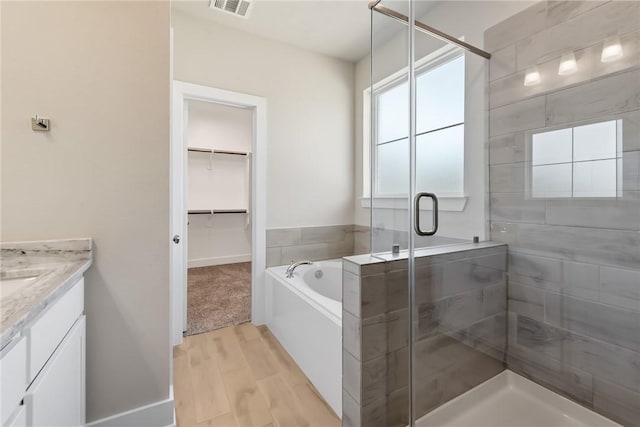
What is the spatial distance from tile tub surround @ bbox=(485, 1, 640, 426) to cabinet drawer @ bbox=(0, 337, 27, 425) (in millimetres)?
2127

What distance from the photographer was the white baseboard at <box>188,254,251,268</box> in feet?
14.8

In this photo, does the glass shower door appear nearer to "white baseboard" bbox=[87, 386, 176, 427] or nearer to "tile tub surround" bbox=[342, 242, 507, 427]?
"tile tub surround" bbox=[342, 242, 507, 427]

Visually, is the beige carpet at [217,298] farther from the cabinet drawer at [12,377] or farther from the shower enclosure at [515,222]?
the cabinet drawer at [12,377]

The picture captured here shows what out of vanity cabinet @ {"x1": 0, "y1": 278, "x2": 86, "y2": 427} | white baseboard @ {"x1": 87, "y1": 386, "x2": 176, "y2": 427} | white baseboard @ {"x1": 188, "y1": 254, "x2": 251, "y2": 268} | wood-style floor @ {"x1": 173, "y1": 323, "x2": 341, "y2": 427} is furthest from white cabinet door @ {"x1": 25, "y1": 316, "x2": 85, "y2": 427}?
white baseboard @ {"x1": 188, "y1": 254, "x2": 251, "y2": 268}

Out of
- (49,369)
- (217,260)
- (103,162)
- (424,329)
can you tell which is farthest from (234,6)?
(217,260)

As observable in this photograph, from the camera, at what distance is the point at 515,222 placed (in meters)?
1.66

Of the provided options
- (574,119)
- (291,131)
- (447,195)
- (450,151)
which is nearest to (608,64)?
(574,119)

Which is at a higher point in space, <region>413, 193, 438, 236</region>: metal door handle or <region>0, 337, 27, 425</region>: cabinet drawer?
<region>413, 193, 438, 236</region>: metal door handle

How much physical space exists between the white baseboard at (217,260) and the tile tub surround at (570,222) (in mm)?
4096

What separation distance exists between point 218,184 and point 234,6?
2.97 metres

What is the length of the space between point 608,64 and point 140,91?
222cm

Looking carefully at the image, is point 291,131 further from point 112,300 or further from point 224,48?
point 112,300

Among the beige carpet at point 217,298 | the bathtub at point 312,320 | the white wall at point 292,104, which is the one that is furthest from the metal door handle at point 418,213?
the beige carpet at point 217,298

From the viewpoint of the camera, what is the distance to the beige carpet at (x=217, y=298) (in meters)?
2.56
